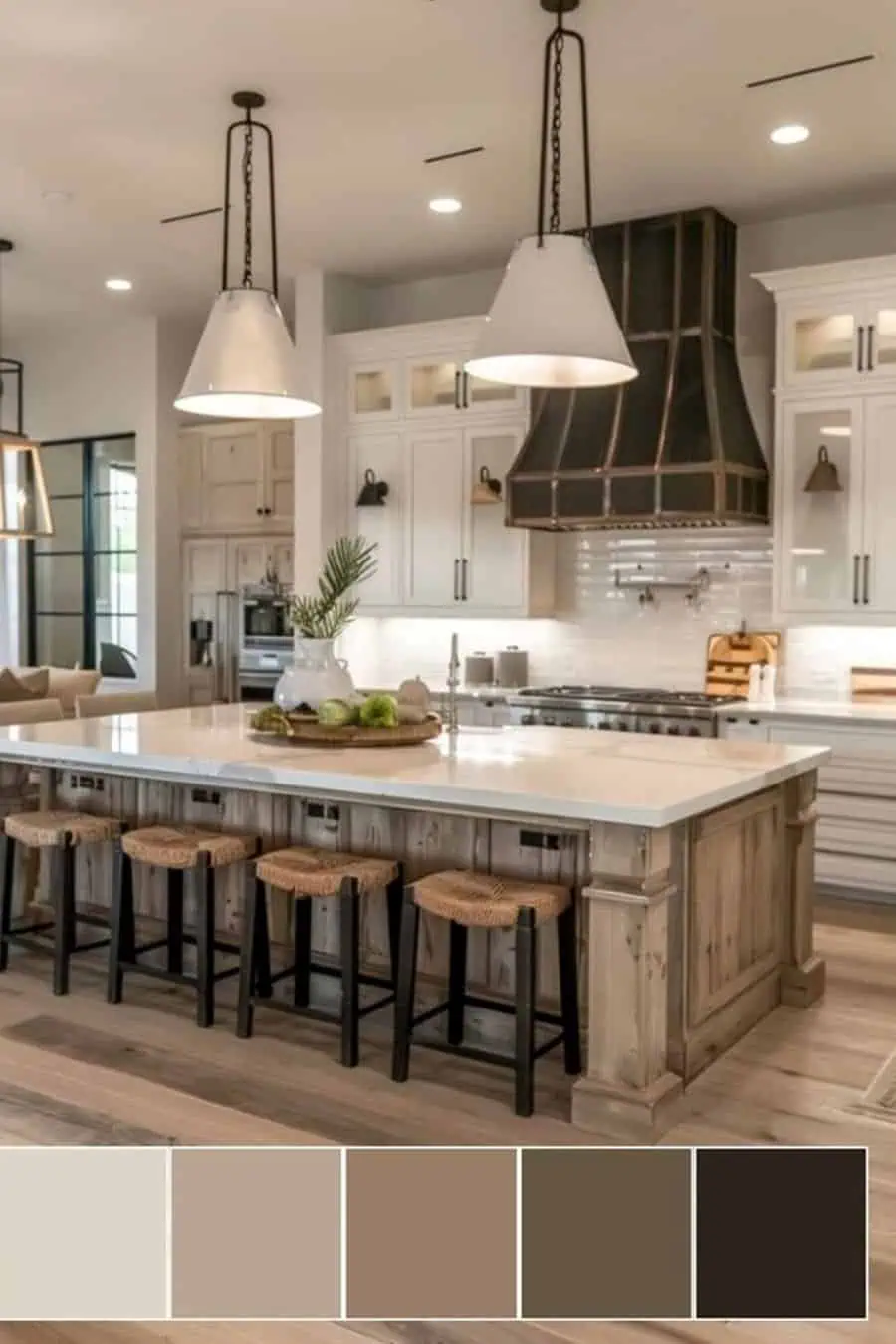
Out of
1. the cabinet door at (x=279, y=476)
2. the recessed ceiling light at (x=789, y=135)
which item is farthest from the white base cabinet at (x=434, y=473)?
the recessed ceiling light at (x=789, y=135)

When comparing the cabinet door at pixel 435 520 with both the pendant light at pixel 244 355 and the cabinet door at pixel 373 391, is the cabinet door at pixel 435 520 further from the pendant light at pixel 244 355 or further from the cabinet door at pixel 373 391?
the pendant light at pixel 244 355

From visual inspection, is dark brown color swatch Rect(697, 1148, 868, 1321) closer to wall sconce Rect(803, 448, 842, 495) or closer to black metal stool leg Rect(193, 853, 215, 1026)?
black metal stool leg Rect(193, 853, 215, 1026)

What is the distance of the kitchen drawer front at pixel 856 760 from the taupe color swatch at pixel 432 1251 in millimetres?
3190

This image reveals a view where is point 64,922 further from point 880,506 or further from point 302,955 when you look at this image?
point 880,506

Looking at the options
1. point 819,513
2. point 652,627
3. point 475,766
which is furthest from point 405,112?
point 652,627

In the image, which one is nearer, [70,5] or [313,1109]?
[313,1109]

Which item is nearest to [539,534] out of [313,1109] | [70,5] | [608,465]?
[608,465]

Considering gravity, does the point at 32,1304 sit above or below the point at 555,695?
below

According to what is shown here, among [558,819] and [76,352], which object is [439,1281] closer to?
[558,819]

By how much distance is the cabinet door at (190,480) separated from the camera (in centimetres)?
838

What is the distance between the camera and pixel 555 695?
6141mm

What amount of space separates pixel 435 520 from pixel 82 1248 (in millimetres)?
4897

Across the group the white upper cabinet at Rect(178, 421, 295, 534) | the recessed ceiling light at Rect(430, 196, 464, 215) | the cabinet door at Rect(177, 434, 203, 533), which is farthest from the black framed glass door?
the recessed ceiling light at Rect(430, 196, 464, 215)

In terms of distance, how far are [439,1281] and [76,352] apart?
25.6 ft
